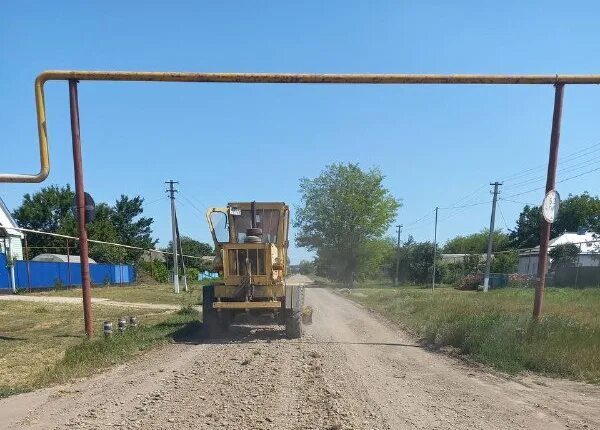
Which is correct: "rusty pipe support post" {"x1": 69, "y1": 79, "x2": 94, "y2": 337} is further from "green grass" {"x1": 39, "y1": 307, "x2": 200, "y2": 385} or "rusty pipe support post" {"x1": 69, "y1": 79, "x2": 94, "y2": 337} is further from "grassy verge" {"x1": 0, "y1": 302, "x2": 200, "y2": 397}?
"green grass" {"x1": 39, "y1": 307, "x2": 200, "y2": 385}

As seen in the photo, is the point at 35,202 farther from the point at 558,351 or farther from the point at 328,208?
the point at 558,351

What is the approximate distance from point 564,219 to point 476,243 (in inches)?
1227

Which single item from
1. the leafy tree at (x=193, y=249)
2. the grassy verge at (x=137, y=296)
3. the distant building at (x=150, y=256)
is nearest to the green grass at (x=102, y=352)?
the grassy verge at (x=137, y=296)

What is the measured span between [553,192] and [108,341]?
1037 cm

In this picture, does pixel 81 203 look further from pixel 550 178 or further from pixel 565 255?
pixel 565 255

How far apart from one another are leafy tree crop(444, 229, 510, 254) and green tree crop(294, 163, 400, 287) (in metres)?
37.1

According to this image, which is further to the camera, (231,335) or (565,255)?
(565,255)

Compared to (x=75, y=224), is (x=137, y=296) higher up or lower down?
lower down

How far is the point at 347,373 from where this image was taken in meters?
8.77

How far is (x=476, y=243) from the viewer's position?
388 ft

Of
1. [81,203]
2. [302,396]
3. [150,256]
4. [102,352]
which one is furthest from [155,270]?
[302,396]

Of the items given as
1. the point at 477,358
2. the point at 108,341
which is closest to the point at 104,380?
the point at 108,341

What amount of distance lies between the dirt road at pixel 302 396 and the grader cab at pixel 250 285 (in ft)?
8.69

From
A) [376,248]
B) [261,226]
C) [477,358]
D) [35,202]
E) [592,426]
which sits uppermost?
[35,202]
